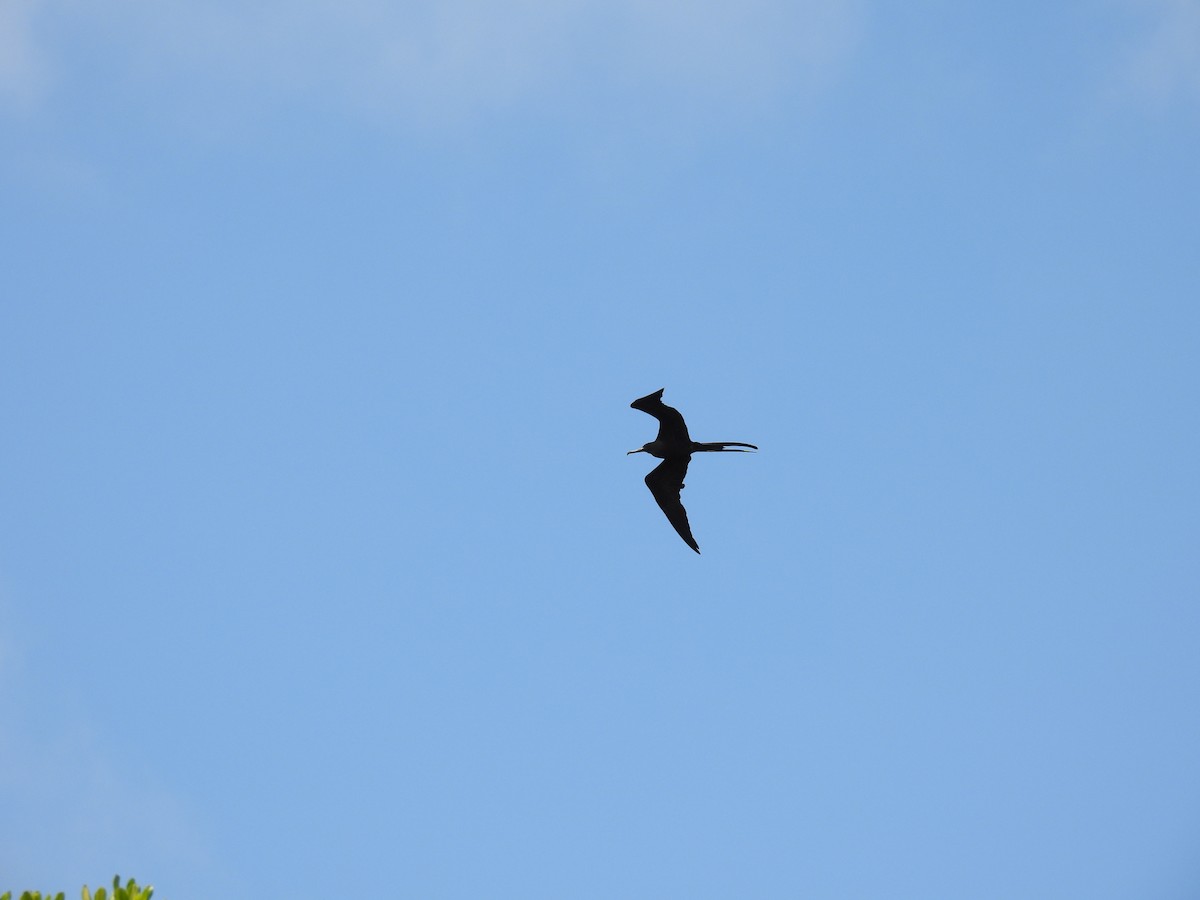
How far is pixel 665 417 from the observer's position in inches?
736

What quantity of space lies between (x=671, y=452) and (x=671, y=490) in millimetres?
871

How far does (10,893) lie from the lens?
31.2 feet

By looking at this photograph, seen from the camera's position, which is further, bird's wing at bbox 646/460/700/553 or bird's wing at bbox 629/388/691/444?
bird's wing at bbox 646/460/700/553

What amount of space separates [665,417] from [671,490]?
A: 1.76 metres

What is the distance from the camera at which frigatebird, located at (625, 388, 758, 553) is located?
18.5 metres

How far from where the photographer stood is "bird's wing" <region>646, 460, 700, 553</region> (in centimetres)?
1981

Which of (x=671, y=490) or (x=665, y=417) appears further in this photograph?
(x=671, y=490)

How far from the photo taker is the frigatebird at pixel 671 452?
1852cm

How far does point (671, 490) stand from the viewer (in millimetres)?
19969

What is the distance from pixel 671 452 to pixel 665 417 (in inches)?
35.4

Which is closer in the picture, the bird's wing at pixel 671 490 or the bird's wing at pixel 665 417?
the bird's wing at pixel 665 417

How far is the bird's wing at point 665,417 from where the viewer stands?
717 inches

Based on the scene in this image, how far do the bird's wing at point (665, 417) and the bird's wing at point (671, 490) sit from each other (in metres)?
0.75

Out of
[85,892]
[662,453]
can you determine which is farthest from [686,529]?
[85,892]
